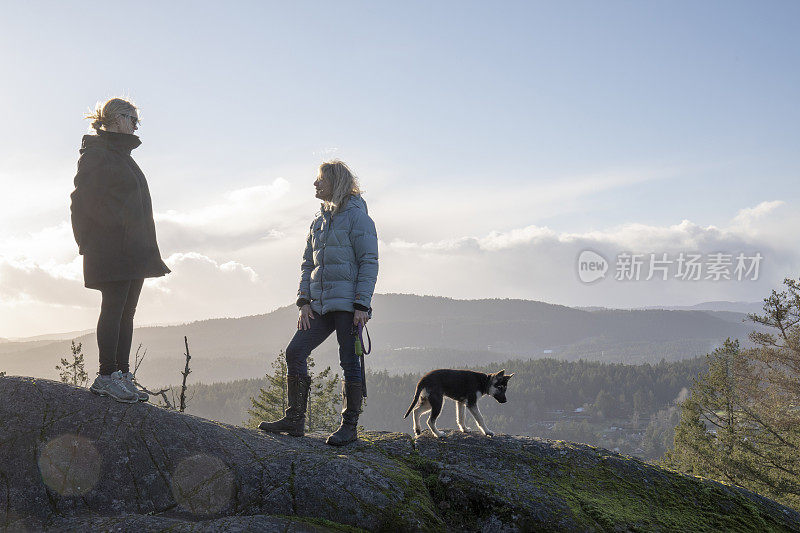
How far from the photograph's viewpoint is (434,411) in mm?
7918

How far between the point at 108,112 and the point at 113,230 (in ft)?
4.88

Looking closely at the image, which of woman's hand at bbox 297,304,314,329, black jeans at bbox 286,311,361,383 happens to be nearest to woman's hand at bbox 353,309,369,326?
black jeans at bbox 286,311,361,383

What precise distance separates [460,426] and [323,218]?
4.23m

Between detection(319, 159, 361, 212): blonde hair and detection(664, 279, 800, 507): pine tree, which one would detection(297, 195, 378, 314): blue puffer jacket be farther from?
detection(664, 279, 800, 507): pine tree

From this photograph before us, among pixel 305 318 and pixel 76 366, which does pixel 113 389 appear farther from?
pixel 76 366

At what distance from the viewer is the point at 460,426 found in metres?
8.53

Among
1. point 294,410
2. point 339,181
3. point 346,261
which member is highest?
point 339,181

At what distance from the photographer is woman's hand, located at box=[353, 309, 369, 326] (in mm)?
6473

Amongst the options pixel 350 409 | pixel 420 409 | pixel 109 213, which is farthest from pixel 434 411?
pixel 109 213

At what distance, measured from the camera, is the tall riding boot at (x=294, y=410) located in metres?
6.80

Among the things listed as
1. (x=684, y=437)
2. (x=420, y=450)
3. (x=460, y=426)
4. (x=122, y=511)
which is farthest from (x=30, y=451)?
(x=684, y=437)

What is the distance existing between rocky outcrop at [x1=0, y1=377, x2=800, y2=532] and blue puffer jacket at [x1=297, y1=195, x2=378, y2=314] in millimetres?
1839

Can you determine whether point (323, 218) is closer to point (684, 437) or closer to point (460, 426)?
point (460, 426)

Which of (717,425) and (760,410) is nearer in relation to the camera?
(760,410)
